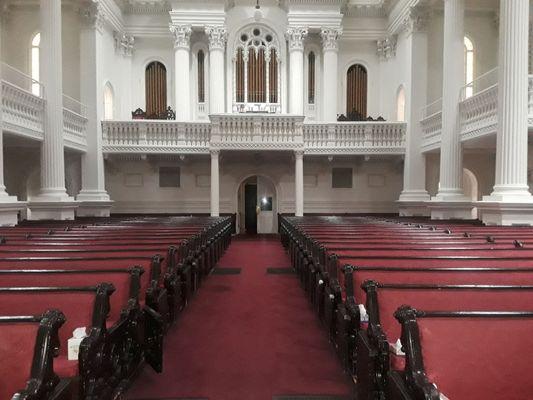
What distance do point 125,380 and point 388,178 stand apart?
1507 centimetres

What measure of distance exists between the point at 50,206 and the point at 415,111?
38.1ft

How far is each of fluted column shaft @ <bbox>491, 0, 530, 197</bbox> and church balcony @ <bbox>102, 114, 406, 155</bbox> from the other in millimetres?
6396

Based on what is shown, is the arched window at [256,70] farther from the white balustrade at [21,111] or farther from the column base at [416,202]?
the white balustrade at [21,111]

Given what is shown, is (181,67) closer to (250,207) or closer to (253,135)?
(253,135)

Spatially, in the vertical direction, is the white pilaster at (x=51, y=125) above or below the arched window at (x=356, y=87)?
below

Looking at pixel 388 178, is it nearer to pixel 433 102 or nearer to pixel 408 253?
pixel 433 102

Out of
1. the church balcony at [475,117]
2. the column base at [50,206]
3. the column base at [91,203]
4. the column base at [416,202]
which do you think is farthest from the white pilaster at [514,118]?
the column base at [91,203]

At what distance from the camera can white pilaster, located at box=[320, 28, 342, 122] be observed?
1672 centimetres

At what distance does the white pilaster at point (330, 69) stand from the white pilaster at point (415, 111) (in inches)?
124

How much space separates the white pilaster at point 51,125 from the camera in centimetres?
1055

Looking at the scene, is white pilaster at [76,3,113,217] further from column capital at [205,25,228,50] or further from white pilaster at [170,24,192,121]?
column capital at [205,25,228,50]

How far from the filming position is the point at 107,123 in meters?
14.5

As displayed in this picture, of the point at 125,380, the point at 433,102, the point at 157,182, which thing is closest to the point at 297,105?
the point at 433,102

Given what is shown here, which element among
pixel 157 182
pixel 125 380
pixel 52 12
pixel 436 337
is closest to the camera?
pixel 436 337
